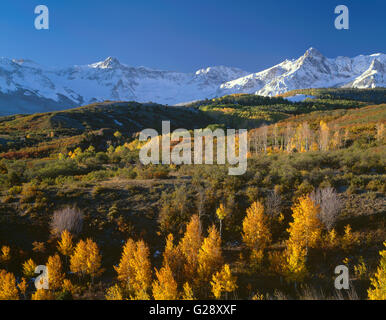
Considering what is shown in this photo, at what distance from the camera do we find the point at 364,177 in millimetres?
23344

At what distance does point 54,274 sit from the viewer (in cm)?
1522

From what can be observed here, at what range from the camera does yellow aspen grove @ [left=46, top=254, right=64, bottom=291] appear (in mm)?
15161

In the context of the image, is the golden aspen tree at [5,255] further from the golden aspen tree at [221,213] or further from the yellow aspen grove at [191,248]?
the golden aspen tree at [221,213]

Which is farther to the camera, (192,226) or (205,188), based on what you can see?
(205,188)

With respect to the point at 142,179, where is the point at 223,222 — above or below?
below

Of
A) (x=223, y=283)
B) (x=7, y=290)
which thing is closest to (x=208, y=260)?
(x=223, y=283)

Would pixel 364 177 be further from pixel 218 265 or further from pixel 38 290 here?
pixel 38 290

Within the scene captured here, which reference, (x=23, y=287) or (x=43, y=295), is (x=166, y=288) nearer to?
(x=43, y=295)

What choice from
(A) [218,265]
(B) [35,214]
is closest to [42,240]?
(B) [35,214]

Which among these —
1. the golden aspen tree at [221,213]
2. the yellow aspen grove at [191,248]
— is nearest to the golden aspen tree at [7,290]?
the yellow aspen grove at [191,248]

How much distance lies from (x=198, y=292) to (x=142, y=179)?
15374 mm

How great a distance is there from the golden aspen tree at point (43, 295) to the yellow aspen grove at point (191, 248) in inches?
332

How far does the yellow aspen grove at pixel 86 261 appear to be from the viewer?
15.9 metres

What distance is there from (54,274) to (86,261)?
197 centimetres
